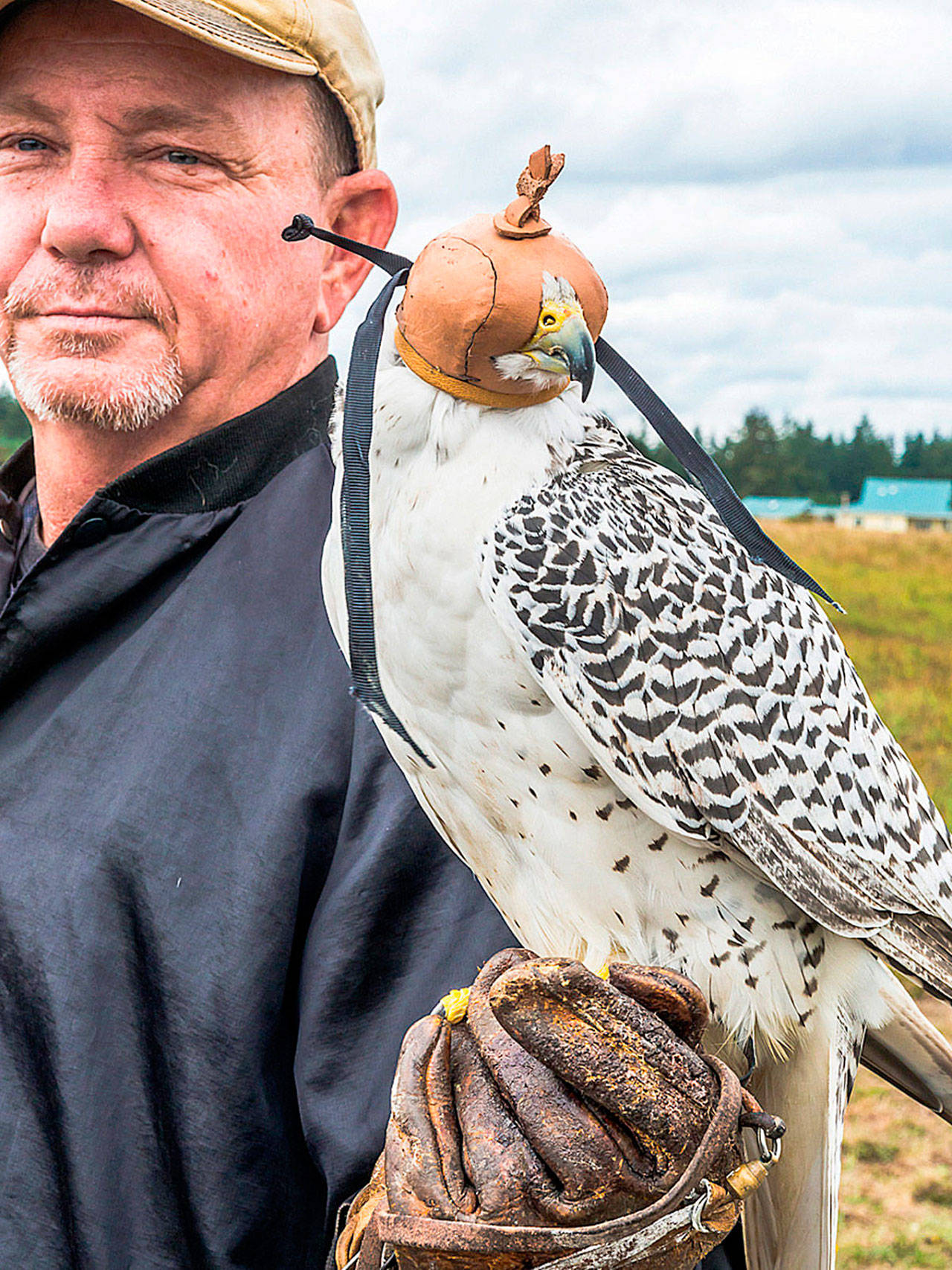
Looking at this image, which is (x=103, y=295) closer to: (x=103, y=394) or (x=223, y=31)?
(x=103, y=394)

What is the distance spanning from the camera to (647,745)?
5.98ft

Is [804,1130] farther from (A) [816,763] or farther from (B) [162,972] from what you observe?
(B) [162,972]

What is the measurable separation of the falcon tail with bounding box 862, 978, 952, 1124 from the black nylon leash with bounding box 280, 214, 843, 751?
745 mm

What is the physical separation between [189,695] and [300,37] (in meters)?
1.22

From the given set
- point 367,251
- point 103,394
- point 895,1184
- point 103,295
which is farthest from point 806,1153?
point 895,1184

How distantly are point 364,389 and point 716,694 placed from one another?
72 centimetres

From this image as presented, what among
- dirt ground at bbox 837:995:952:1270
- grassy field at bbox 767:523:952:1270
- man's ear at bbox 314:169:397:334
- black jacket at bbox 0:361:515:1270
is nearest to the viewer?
black jacket at bbox 0:361:515:1270

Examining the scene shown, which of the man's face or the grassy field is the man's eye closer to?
the man's face

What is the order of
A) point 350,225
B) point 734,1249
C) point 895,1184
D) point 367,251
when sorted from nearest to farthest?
point 367,251 < point 734,1249 < point 350,225 < point 895,1184

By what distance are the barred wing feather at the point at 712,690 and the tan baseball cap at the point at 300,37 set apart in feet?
3.18

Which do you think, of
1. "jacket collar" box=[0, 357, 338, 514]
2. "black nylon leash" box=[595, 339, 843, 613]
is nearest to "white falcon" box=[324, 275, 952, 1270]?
"black nylon leash" box=[595, 339, 843, 613]

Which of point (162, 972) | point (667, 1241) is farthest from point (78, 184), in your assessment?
point (667, 1241)

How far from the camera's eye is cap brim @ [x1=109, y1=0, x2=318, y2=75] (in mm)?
2178

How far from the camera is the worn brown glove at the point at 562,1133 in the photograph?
Result: 157cm
